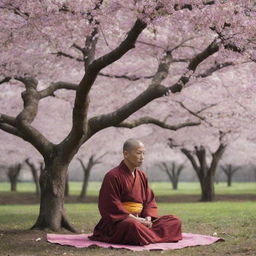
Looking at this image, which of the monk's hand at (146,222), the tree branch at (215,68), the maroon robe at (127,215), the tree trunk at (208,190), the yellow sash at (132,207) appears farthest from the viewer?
the tree trunk at (208,190)

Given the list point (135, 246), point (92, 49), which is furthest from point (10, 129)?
point (135, 246)

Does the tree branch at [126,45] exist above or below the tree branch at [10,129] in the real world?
above

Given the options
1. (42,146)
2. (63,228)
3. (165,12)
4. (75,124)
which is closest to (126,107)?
(75,124)

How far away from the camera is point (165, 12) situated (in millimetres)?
8438

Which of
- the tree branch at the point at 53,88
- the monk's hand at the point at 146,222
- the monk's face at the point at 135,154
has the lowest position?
the monk's hand at the point at 146,222

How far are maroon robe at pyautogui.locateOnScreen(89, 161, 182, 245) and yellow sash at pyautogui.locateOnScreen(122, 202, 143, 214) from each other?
0.21 feet

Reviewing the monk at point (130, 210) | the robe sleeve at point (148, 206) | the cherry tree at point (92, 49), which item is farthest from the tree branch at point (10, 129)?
the robe sleeve at point (148, 206)

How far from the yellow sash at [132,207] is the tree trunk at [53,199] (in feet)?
9.45

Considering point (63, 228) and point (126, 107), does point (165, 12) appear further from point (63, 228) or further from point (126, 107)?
point (63, 228)

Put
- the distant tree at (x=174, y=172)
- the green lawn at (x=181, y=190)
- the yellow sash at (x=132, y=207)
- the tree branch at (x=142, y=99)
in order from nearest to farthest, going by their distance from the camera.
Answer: the yellow sash at (x=132, y=207) < the tree branch at (x=142, y=99) < the green lawn at (x=181, y=190) < the distant tree at (x=174, y=172)

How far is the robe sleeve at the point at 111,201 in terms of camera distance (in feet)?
30.2

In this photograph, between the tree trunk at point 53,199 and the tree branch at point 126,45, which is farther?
the tree trunk at point 53,199

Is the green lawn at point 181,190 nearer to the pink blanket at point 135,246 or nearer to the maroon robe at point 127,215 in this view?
the pink blanket at point 135,246

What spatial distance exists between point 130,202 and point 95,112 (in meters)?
14.4
